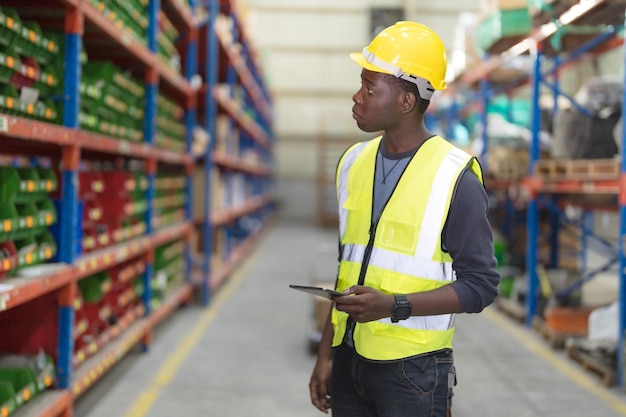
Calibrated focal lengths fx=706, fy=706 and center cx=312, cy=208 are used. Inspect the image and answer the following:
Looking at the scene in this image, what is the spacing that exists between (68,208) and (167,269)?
3133 mm

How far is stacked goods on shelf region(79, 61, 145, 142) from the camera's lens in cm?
454

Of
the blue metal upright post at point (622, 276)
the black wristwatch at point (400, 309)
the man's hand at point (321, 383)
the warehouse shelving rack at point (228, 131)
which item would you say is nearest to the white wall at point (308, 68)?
the warehouse shelving rack at point (228, 131)

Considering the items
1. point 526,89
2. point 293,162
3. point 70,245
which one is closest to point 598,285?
point 70,245

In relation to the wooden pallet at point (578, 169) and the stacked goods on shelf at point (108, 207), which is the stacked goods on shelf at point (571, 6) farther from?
the stacked goods on shelf at point (108, 207)

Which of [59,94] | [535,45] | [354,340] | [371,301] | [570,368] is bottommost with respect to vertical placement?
[570,368]

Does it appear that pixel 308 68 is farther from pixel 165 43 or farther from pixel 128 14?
pixel 128 14

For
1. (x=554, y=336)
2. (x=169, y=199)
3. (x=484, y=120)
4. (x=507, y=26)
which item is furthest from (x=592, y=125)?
(x=169, y=199)

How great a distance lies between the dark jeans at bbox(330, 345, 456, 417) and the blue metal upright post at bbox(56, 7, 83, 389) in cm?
230

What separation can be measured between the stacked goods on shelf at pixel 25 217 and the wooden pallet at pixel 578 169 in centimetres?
420

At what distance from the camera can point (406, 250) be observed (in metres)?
2.07

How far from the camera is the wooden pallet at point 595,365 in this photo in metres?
5.29

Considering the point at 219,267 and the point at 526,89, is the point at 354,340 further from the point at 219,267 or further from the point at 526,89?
the point at 526,89

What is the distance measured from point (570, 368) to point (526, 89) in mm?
13604

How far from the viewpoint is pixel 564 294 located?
23.3 ft
